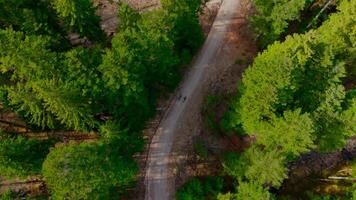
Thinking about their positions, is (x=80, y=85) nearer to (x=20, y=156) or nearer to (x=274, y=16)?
(x=20, y=156)

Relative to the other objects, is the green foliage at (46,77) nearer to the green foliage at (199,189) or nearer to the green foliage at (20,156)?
the green foliage at (20,156)

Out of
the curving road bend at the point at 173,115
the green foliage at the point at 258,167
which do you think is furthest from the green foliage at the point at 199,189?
the curving road bend at the point at 173,115

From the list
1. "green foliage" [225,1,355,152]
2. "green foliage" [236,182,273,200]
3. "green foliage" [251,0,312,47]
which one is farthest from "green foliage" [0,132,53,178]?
"green foliage" [251,0,312,47]

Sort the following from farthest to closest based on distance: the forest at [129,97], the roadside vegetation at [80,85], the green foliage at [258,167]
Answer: the green foliage at [258,167] < the forest at [129,97] < the roadside vegetation at [80,85]

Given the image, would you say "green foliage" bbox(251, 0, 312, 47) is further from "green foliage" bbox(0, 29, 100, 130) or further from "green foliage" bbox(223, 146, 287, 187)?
"green foliage" bbox(0, 29, 100, 130)

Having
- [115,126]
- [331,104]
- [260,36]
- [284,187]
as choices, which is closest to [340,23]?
[331,104]

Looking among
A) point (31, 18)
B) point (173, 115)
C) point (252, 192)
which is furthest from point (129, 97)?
point (252, 192)
